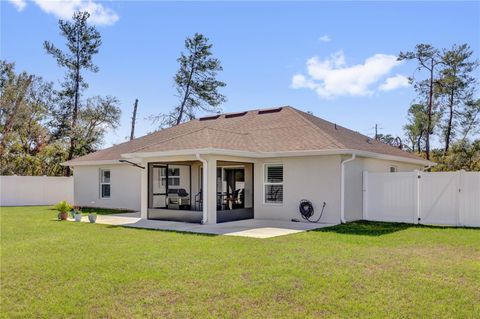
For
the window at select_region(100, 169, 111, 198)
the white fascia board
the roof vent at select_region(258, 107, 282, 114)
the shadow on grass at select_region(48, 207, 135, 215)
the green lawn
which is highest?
the roof vent at select_region(258, 107, 282, 114)

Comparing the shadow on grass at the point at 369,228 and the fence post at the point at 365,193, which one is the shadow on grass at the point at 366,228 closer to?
the shadow on grass at the point at 369,228

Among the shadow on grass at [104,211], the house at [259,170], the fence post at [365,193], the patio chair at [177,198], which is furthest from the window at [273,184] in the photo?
the shadow on grass at [104,211]

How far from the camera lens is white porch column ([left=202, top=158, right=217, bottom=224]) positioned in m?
13.9

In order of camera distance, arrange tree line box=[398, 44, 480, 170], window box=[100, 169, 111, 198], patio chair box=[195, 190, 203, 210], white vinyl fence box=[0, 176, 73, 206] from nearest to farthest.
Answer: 1. patio chair box=[195, 190, 203, 210]
2. window box=[100, 169, 111, 198]
3. white vinyl fence box=[0, 176, 73, 206]
4. tree line box=[398, 44, 480, 170]

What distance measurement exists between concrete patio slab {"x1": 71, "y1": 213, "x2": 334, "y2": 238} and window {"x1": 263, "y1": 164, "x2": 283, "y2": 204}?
86 cm

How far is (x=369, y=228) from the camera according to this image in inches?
509

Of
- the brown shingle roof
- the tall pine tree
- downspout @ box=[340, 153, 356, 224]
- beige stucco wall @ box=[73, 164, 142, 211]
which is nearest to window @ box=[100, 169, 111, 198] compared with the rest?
beige stucco wall @ box=[73, 164, 142, 211]

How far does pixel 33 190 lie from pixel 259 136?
15.1 m

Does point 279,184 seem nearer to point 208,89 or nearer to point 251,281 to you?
point 251,281

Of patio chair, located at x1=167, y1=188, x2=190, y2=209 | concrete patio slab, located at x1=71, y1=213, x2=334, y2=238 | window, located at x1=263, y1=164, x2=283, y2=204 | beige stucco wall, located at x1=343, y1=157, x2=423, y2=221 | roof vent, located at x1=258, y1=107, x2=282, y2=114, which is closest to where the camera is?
concrete patio slab, located at x1=71, y1=213, x2=334, y2=238

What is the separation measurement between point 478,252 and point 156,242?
23.5 ft

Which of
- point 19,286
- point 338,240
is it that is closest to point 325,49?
point 338,240

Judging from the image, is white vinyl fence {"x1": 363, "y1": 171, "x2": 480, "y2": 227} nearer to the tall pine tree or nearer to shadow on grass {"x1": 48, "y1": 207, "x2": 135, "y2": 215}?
shadow on grass {"x1": 48, "y1": 207, "x2": 135, "y2": 215}

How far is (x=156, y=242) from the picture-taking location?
10.1m
